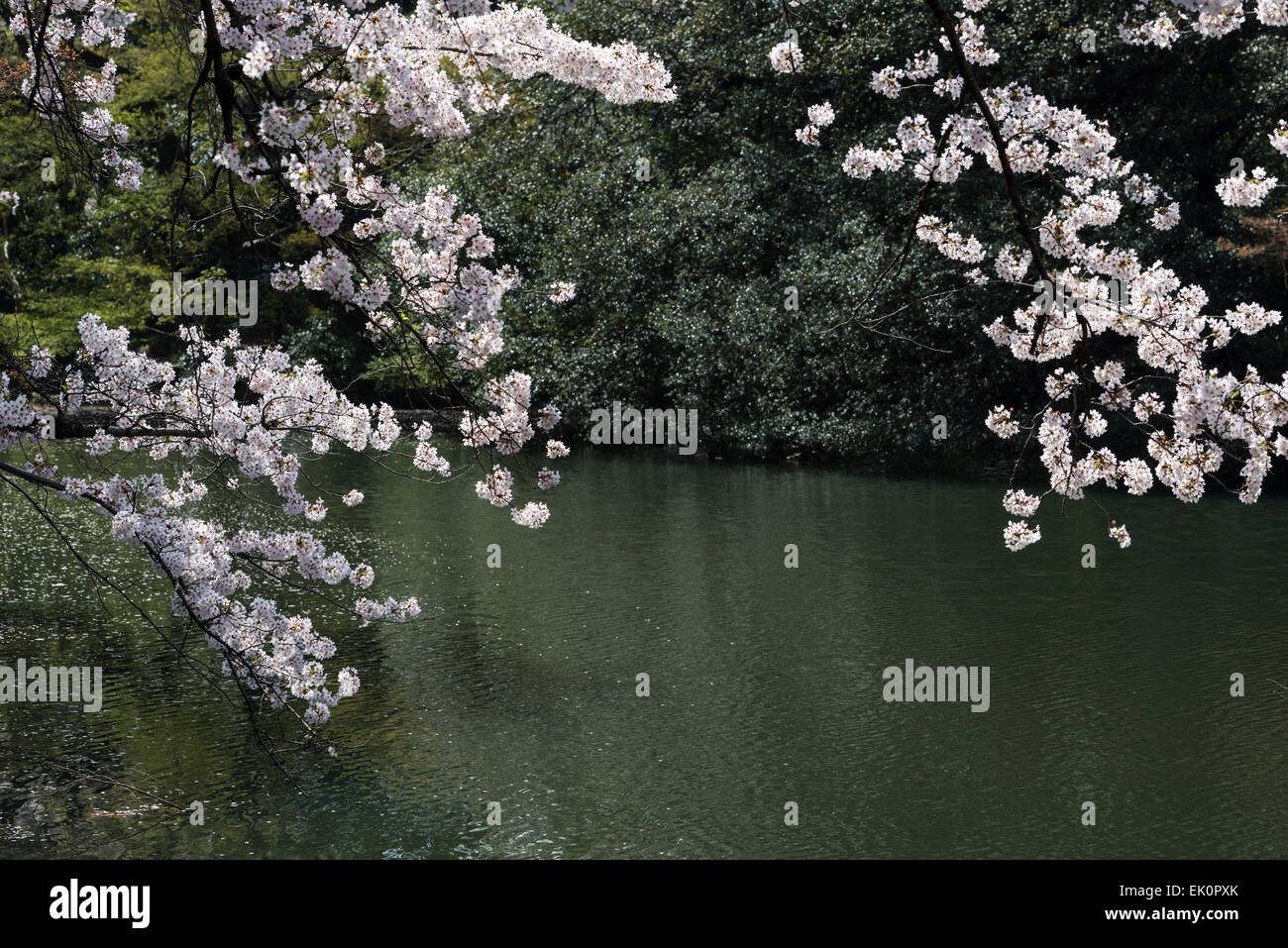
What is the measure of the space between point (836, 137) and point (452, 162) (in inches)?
366

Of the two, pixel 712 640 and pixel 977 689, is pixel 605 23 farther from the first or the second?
pixel 977 689

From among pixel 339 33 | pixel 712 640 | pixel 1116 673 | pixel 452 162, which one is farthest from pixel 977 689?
pixel 452 162

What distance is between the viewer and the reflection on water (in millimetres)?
6969

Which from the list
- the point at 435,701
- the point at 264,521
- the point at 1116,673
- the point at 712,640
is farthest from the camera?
the point at 264,521

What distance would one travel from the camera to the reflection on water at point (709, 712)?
6.97 meters

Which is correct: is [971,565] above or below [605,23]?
below

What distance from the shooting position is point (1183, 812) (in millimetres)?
7211

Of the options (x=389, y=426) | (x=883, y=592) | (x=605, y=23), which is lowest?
(x=883, y=592)

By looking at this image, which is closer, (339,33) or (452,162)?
(339,33)

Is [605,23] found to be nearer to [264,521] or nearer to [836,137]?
[836,137]

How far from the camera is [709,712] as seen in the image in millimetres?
9062
